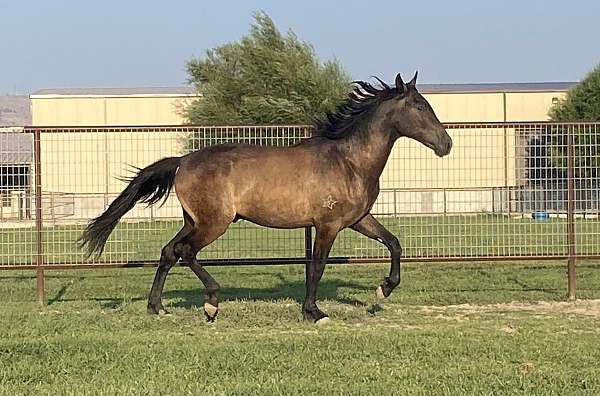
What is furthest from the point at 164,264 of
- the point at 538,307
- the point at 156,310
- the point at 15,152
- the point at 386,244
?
the point at 538,307

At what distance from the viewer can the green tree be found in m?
43.0

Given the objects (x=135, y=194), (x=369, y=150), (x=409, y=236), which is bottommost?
(x=409, y=236)

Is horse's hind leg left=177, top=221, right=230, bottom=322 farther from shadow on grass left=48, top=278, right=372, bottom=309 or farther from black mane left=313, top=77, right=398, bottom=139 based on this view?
black mane left=313, top=77, right=398, bottom=139

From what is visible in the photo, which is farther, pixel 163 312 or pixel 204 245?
pixel 163 312

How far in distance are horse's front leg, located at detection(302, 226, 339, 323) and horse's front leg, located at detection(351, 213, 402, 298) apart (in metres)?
0.50

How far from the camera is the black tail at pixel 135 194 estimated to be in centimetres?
1027

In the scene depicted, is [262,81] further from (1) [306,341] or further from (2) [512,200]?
(1) [306,341]

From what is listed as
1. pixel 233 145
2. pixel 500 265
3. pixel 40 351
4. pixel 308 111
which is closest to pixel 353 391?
pixel 40 351

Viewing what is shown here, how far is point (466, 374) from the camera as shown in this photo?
6.64 m

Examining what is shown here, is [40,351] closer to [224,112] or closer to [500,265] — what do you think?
[500,265]

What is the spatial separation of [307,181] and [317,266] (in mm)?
886

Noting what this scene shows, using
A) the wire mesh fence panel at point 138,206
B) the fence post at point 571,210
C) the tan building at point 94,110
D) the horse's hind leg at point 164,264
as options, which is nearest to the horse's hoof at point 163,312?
the horse's hind leg at point 164,264

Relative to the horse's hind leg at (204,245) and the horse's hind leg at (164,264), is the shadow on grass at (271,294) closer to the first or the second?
the horse's hind leg at (164,264)

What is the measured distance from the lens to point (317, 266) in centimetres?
987
